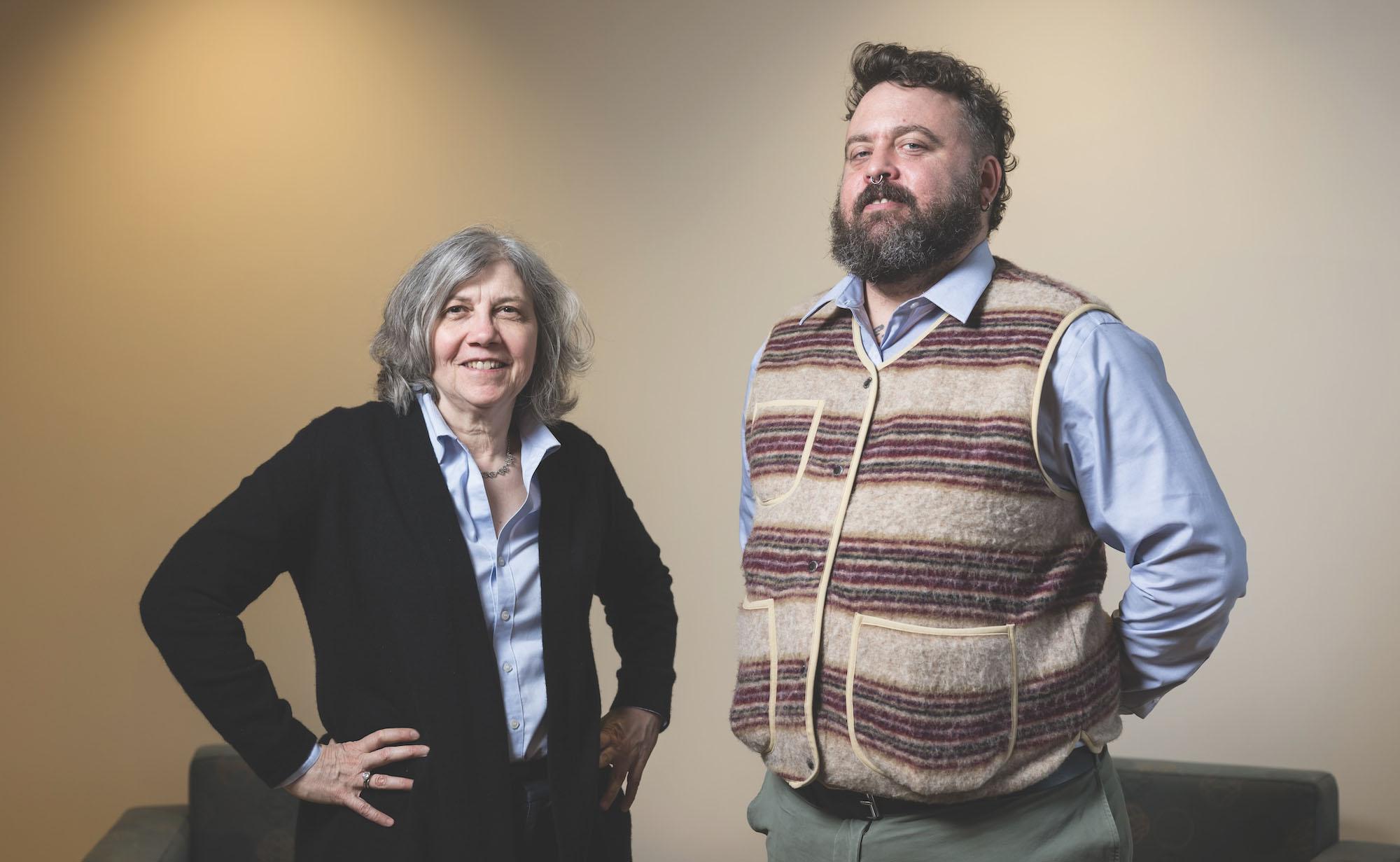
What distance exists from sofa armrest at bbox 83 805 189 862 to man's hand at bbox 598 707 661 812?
1.16 meters

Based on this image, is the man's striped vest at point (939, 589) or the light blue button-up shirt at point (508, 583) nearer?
the man's striped vest at point (939, 589)

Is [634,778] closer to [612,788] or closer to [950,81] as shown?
[612,788]

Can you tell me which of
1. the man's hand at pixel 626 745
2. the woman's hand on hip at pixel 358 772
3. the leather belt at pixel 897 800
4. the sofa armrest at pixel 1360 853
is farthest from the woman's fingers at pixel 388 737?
the sofa armrest at pixel 1360 853

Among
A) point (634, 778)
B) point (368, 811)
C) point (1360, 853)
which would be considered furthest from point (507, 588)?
point (1360, 853)

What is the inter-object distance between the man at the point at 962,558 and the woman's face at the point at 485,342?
0.42 meters

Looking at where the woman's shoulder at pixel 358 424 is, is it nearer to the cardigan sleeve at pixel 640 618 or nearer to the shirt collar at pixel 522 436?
the shirt collar at pixel 522 436

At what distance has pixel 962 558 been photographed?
5.25 feet

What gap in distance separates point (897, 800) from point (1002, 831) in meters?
0.14

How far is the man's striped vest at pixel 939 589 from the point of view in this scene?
158 cm

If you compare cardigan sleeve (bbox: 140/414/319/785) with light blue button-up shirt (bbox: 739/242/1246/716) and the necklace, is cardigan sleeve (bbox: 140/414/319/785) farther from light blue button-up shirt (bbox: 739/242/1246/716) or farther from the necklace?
light blue button-up shirt (bbox: 739/242/1246/716)

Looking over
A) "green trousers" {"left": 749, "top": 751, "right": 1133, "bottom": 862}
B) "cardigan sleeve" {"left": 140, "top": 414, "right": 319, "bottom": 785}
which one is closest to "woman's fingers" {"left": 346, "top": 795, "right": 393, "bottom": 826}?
"cardigan sleeve" {"left": 140, "top": 414, "right": 319, "bottom": 785}

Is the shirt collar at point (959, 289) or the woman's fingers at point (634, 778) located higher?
the shirt collar at point (959, 289)

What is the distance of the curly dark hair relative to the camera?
1821 mm

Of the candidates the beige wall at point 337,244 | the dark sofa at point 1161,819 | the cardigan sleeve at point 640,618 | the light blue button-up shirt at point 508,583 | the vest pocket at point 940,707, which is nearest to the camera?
the vest pocket at point 940,707
